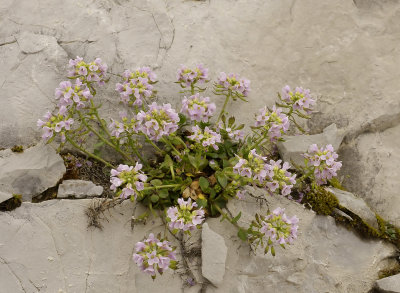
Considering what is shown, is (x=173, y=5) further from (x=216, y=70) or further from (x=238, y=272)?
(x=238, y=272)

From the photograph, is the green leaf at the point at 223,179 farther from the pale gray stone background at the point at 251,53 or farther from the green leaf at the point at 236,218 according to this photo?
the pale gray stone background at the point at 251,53

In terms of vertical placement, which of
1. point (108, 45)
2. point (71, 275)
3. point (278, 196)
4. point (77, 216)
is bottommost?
point (71, 275)

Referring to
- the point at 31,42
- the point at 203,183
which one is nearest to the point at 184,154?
the point at 203,183

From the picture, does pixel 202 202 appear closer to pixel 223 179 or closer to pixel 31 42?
pixel 223 179

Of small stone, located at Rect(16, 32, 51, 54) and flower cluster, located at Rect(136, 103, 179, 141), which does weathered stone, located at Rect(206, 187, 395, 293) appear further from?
small stone, located at Rect(16, 32, 51, 54)

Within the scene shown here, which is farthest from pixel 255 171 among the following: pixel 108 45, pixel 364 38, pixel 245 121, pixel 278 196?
pixel 364 38

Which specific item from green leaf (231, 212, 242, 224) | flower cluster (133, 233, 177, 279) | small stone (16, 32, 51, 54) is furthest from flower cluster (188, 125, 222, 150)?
small stone (16, 32, 51, 54)

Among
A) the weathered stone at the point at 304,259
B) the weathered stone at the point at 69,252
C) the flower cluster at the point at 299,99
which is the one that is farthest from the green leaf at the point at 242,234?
the flower cluster at the point at 299,99
